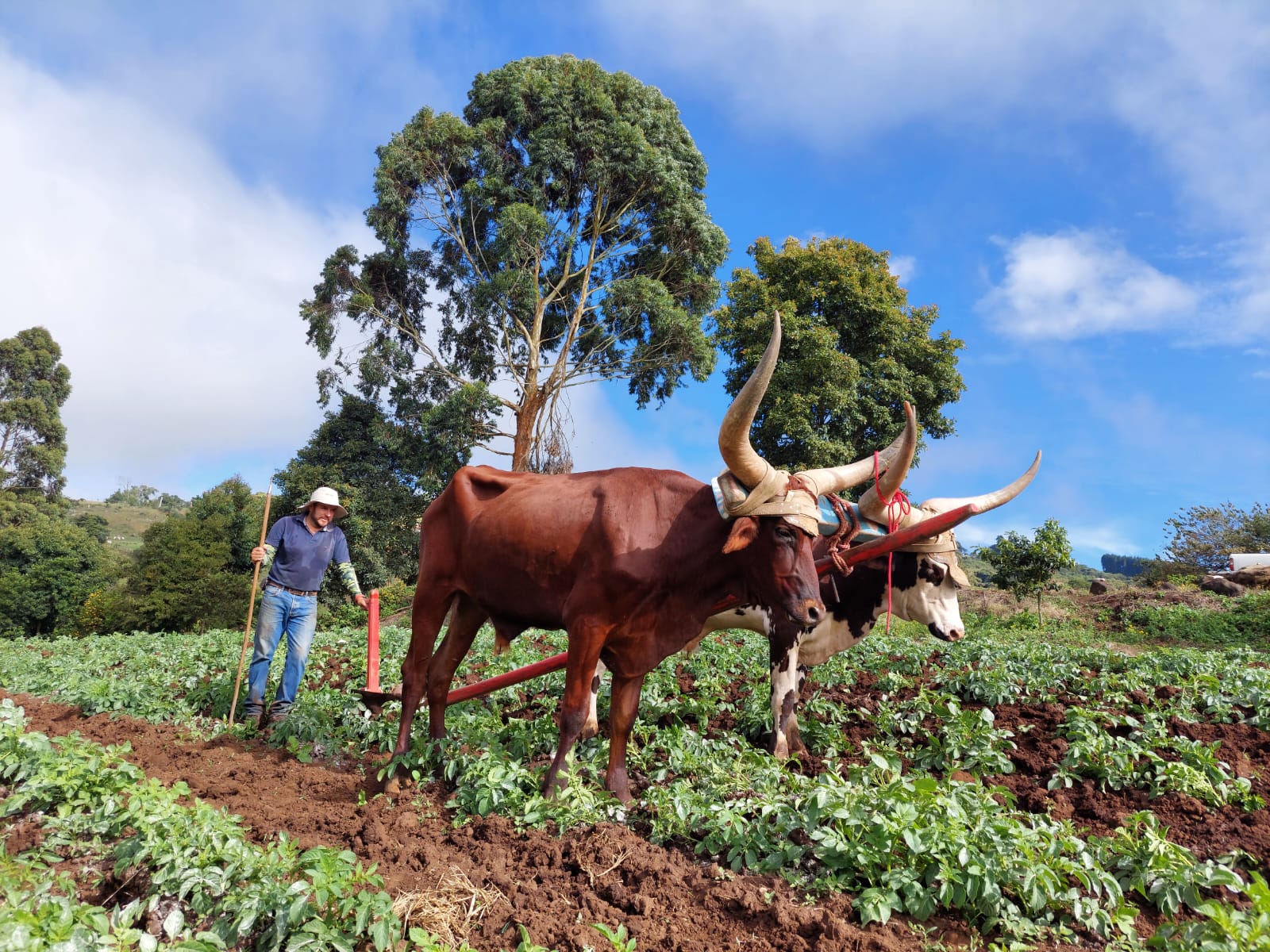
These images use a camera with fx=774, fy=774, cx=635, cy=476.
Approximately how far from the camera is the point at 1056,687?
22.5 ft

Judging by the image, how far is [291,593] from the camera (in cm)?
752

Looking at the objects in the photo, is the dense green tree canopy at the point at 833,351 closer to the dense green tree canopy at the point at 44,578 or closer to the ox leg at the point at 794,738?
the ox leg at the point at 794,738

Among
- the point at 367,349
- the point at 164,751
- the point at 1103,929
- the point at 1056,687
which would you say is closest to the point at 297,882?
the point at 1103,929

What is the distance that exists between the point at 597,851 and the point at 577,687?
103cm

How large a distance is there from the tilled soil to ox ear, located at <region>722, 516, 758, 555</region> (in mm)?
1517

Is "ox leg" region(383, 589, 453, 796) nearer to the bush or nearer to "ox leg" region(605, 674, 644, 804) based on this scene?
"ox leg" region(605, 674, 644, 804)

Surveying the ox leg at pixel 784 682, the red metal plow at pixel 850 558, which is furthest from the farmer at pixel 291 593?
the ox leg at pixel 784 682

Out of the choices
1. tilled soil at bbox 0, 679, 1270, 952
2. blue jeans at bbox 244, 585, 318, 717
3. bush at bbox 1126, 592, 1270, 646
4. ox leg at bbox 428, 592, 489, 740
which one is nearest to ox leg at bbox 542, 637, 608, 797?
tilled soil at bbox 0, 679, 1270, 952

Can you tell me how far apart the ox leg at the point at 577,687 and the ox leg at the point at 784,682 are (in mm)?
1856

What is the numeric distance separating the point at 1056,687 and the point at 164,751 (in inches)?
293

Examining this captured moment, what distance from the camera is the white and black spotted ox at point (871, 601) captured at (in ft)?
19.0

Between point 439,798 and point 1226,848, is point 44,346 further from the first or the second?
point 1226,848

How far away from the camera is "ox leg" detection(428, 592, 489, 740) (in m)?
5.49

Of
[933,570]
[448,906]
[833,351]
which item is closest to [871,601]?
[933,570]
